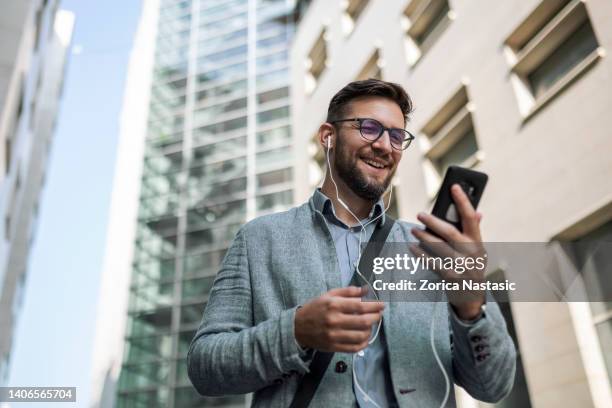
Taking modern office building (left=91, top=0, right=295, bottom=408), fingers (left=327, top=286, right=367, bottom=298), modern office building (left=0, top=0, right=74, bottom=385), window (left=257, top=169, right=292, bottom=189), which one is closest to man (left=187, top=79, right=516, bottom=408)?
fingers (left=327, top=286, right=367, bottom=298)

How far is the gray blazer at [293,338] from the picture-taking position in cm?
151

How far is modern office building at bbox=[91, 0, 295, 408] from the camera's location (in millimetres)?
26000

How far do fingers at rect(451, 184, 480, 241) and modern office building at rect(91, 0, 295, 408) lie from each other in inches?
936

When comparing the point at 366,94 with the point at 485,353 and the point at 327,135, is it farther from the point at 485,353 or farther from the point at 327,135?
the point at 485,353

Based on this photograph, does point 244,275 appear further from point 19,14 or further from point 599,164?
point 19,14

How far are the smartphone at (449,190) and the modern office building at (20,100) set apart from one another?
9284mm

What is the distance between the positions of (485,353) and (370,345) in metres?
0.34

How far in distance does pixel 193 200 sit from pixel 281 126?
6013 mm

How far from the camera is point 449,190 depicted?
148 cm

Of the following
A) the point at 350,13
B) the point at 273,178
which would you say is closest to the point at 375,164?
the point at 350,13

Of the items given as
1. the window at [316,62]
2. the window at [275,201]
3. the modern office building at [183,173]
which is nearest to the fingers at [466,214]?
the window at [316,62]

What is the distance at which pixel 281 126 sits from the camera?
28.4 metres

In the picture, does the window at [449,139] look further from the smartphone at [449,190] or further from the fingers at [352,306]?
the fingers at [352,306]

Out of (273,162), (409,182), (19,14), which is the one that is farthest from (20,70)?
(273,162)
